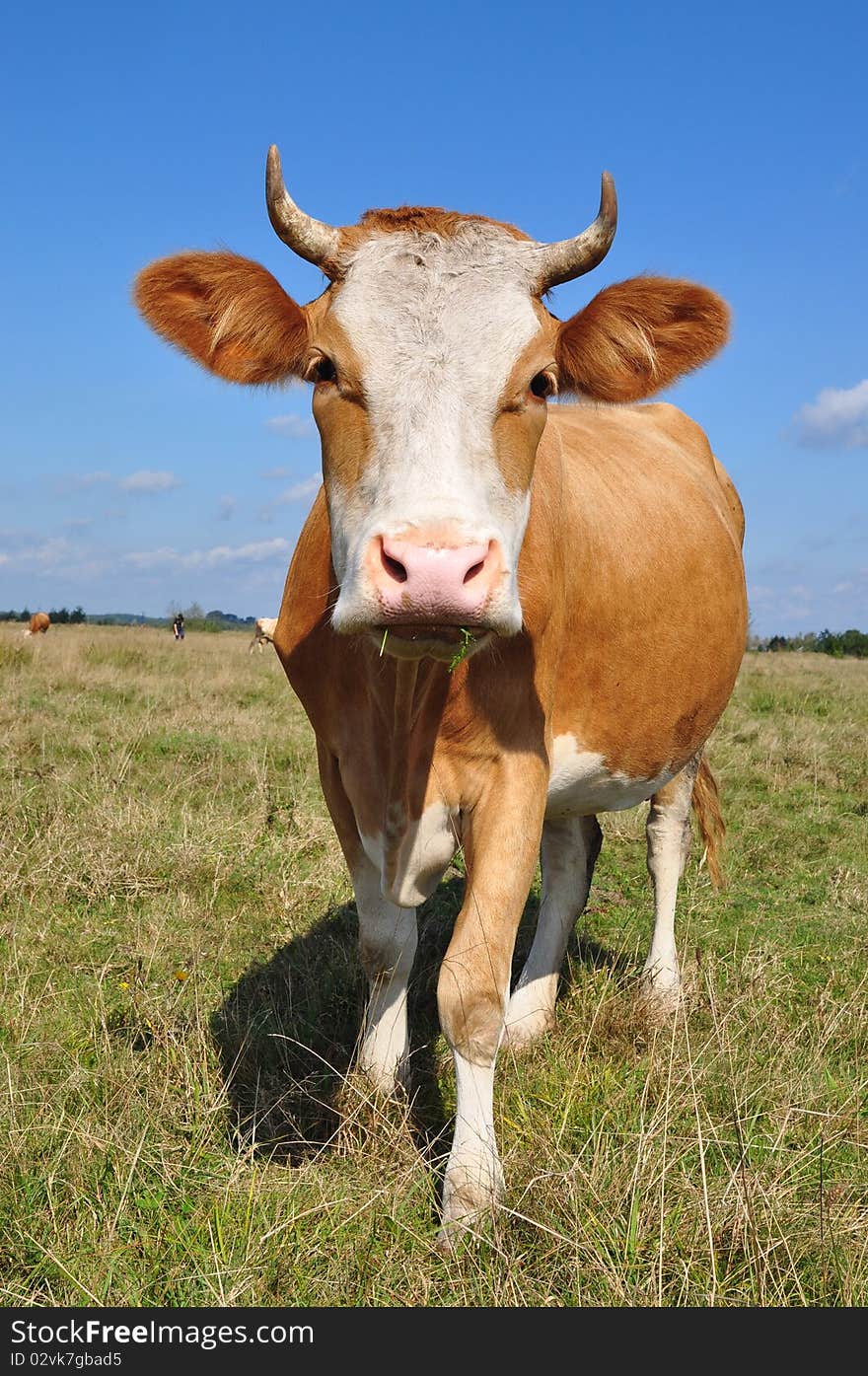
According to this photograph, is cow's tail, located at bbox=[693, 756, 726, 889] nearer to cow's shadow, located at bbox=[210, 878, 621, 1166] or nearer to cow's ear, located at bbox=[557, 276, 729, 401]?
cow's shadow, located at bbox=[210, 878, 621, 1166]

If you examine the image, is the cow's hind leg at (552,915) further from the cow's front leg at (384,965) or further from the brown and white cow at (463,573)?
the cow's front leg at (384,965)

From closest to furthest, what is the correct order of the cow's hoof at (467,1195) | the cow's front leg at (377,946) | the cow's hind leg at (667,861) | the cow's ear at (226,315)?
1. the cow's hoof at (467,1195)
2. the cow's ear at (226,315)
3. the cow's front leg at (377,946)
4. the cow's hind leg at (667,861)

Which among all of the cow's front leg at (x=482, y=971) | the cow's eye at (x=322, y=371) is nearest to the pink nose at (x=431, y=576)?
the cow's eye at (x=322, y=371)

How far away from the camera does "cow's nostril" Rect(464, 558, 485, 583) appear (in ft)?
8.63

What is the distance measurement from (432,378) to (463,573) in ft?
2.09

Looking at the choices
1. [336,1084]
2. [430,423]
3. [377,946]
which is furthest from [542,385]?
[336,1084]

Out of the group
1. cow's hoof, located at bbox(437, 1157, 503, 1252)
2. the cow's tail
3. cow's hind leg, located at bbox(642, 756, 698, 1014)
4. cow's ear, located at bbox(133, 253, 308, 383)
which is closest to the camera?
cow's hoof, located at bbox(437, 1157, 503, 1252)

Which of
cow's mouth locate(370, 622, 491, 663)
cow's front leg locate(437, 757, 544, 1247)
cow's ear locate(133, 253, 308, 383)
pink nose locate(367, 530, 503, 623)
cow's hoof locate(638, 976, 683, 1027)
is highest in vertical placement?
cow's ear locate(133, 253, 308, 383)

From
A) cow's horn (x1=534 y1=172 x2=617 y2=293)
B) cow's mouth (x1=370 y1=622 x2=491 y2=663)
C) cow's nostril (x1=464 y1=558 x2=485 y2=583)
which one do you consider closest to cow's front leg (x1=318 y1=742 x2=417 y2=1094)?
cow's mouth (x1=370 y1=622 x2=491 y2=663)

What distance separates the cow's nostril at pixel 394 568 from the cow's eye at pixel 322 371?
2.51 ft

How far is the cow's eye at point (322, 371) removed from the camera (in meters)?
3.21

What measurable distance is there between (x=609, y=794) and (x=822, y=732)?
26.0 ft

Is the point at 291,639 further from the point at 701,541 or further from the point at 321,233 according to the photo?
the point at 701,541

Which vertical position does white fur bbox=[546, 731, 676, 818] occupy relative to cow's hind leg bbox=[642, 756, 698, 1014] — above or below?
above
